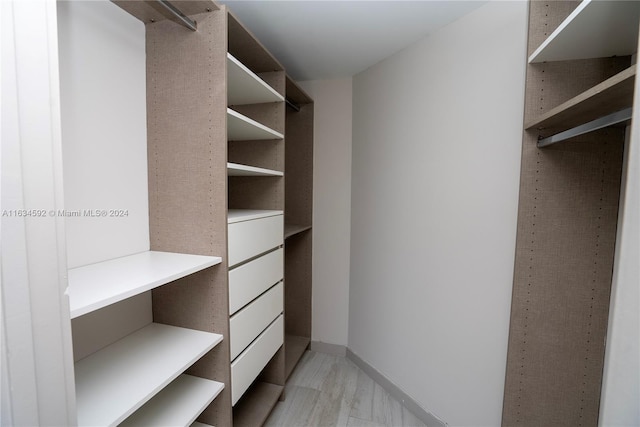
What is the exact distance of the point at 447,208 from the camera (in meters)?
1.70

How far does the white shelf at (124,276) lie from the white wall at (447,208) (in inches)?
50.5

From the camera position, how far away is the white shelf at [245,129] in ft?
4.63

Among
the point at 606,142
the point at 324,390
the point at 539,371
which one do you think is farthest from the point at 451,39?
the point at 324,390

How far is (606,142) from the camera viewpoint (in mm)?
1166

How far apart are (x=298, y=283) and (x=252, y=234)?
1319mm

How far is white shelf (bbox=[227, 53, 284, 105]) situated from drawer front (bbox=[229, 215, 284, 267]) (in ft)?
2.49

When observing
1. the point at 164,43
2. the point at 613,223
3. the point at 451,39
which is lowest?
the point at 613,223

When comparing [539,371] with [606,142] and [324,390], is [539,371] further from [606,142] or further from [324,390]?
[324,390]

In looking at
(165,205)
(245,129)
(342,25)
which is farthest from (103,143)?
(342,25)

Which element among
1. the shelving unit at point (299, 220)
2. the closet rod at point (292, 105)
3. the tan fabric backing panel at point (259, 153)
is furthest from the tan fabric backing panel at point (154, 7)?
the shelving unit at point (299, 220)

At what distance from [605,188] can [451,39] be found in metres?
1.12

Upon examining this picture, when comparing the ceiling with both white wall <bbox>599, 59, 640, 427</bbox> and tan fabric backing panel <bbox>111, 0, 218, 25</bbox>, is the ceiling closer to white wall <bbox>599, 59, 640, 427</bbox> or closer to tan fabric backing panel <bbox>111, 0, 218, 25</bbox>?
tan fabric backing panel <bbox>111, 0, 218, 25</bbox>

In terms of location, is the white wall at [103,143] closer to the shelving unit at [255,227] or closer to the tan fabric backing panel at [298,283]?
the shelving unit at [255,227]

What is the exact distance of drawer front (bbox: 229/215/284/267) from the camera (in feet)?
4.56
